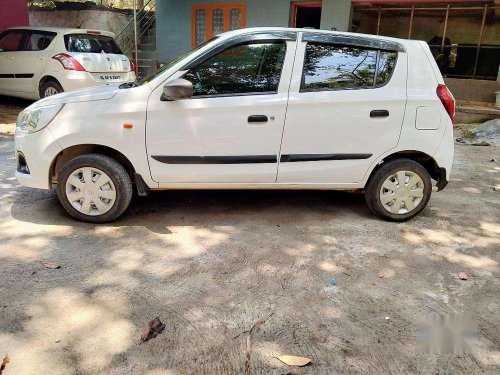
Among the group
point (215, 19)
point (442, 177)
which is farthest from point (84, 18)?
point (442, 177)

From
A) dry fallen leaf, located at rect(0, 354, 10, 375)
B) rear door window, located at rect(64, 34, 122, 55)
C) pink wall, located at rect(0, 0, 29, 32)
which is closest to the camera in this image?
dry fallen leaf, located at rect(0, 354, 10, 375)

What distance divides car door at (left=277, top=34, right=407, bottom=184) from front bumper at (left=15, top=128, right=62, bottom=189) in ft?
6.61

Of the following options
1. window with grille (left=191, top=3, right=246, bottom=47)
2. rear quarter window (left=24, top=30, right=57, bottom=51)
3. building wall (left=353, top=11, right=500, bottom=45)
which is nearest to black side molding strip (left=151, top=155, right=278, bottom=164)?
rear quarter window (left=24, top=30, right=57, bottom=51)

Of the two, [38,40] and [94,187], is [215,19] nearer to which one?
[38,40]


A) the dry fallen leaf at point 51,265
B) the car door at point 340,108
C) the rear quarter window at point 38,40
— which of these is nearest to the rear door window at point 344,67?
the car door at point 340,108

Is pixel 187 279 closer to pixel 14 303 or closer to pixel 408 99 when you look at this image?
pixel 14 303

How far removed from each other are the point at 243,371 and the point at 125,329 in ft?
2.47

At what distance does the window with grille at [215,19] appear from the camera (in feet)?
42.9

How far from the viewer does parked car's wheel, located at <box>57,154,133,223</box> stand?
156 inches

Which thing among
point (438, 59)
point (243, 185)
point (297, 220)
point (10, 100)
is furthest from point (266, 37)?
point (438, 59)

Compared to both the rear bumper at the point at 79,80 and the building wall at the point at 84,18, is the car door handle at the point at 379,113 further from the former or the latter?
the building wall at the point at 84,18

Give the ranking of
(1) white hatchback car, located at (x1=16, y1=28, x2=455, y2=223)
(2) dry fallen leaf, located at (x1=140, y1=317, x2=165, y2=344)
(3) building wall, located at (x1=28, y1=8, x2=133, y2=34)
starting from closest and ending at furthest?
1. (2) dry fallen leaf, located at (x1=140, y1=317, x2=165, y2=344)
2. (1) white hatchback car, located at (x1=16, y1=28, x2=455, y2=223)
3. (3) building wall, located at (x1=28, y1=8, x2=133, y2=34)

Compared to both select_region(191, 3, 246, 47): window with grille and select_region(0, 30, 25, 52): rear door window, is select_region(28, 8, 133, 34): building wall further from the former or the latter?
select_region(0, 30, 25, 52): rear door window

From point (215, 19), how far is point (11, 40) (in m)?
5.69
